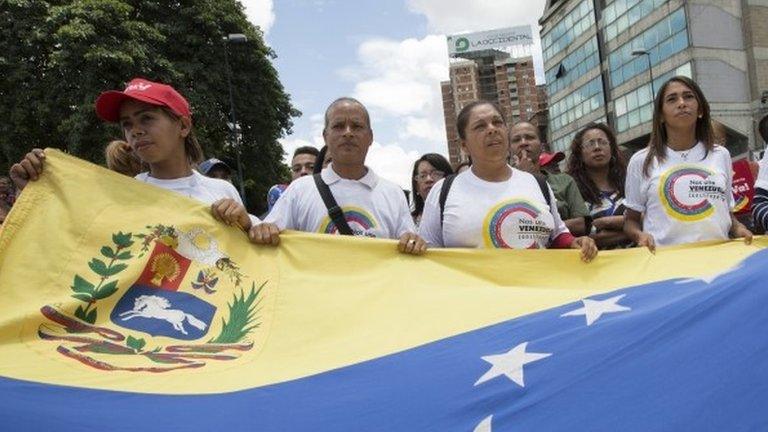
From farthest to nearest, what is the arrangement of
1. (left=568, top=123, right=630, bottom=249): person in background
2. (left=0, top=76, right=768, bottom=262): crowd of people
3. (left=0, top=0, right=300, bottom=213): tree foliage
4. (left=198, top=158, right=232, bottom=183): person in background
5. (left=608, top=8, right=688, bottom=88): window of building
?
(left=608, top=8, right=688, bottom=88): window of building → (left=0, top=0, right=300, bottom=213): tree foliage → (left=198, top=158, right=232, bottom=183): person in background → (left=568, top=123, right=630, bottom=249): person in background → (left=0, top=76, right=768, bottom=262): crowd of people

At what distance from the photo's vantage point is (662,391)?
1.84 meters

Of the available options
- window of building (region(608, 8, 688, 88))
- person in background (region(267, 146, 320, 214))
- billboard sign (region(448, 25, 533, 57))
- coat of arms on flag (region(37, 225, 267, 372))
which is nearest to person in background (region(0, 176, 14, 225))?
person in background (region(267, 146, 320, 214))

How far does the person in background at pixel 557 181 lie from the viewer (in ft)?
13.3

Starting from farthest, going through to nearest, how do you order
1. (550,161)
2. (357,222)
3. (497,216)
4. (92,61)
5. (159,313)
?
(92,61) → (550,161) → (357,222) → (497,216) → (159,313)

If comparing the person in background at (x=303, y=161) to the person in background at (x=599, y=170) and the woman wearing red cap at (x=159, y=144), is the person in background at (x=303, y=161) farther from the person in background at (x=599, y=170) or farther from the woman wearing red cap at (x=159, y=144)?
the woman wearing red cap at (x=159, y=144)

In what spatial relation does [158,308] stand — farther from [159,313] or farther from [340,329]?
[340,329]

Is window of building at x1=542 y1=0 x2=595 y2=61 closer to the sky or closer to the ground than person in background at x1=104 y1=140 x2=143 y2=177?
closer to the sky

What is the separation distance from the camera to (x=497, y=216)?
3.19 metres

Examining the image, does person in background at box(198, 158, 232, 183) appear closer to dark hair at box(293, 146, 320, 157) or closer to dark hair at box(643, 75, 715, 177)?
dark hair at box(293, 146, 320, 157)

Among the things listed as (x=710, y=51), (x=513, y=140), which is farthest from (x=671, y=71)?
(x=513, y=140)

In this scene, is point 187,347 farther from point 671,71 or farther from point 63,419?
point 671,71

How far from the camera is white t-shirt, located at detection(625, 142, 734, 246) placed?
3.30 metres

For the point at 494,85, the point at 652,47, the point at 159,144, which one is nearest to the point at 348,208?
the point at 159,144

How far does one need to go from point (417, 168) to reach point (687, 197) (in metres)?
2.78
